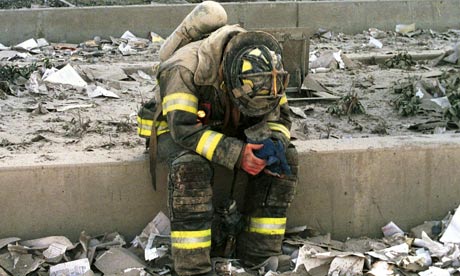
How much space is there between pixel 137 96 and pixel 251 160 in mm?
3540

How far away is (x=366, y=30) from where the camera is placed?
488 inches

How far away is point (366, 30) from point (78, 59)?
5.36m

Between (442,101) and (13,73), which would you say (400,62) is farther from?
(13,73)

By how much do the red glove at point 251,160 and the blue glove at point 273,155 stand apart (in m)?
0.03

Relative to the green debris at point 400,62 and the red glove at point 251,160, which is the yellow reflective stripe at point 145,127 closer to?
the red glove at point 251,160

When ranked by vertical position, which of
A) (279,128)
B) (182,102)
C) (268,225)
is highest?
(182,102)

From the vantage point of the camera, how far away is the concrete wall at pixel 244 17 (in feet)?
35.7

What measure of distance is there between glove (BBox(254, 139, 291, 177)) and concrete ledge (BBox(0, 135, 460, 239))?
0.59 m

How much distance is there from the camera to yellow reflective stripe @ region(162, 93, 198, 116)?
405cm

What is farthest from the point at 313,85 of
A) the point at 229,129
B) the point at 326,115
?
the point at 229,129

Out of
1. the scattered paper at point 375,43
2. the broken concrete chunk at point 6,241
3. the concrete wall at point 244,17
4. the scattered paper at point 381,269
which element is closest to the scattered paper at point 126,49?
the concrete wall at point 244,17

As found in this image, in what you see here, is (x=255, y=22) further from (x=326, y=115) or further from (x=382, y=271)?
(x=382, y=271)

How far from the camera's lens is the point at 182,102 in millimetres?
4055

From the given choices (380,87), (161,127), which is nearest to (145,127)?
(161,127)
